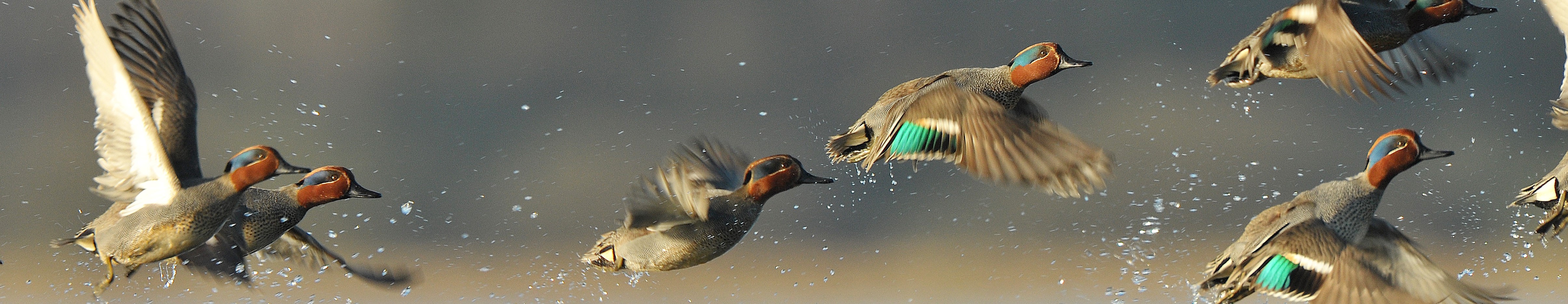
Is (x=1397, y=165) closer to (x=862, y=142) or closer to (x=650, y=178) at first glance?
(x=862, y=142)

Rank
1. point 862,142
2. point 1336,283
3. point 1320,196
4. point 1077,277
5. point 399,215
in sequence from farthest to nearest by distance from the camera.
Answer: point 399,215
point 1077,277
point 862,142
point 1320,196
point 1336,283

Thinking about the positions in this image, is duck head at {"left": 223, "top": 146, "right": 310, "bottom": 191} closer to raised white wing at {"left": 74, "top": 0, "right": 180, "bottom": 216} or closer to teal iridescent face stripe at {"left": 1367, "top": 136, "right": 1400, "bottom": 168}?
raised white wing at {"left": 74, "top": 0, "right": 180, "bottom": 216}

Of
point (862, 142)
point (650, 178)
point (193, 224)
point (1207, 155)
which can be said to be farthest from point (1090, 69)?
point (193, 224)

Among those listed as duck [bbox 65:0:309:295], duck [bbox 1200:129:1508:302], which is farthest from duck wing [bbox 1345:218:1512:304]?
duck [bbox 65:0:309:295]

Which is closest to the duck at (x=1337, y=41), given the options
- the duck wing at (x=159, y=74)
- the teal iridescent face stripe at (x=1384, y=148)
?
the teal iridescent face stripe at (x=1384, y=148)

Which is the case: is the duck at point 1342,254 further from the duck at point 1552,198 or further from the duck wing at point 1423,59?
the duck wing at point 1423,59

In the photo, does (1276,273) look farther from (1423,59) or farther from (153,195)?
(153,195)
